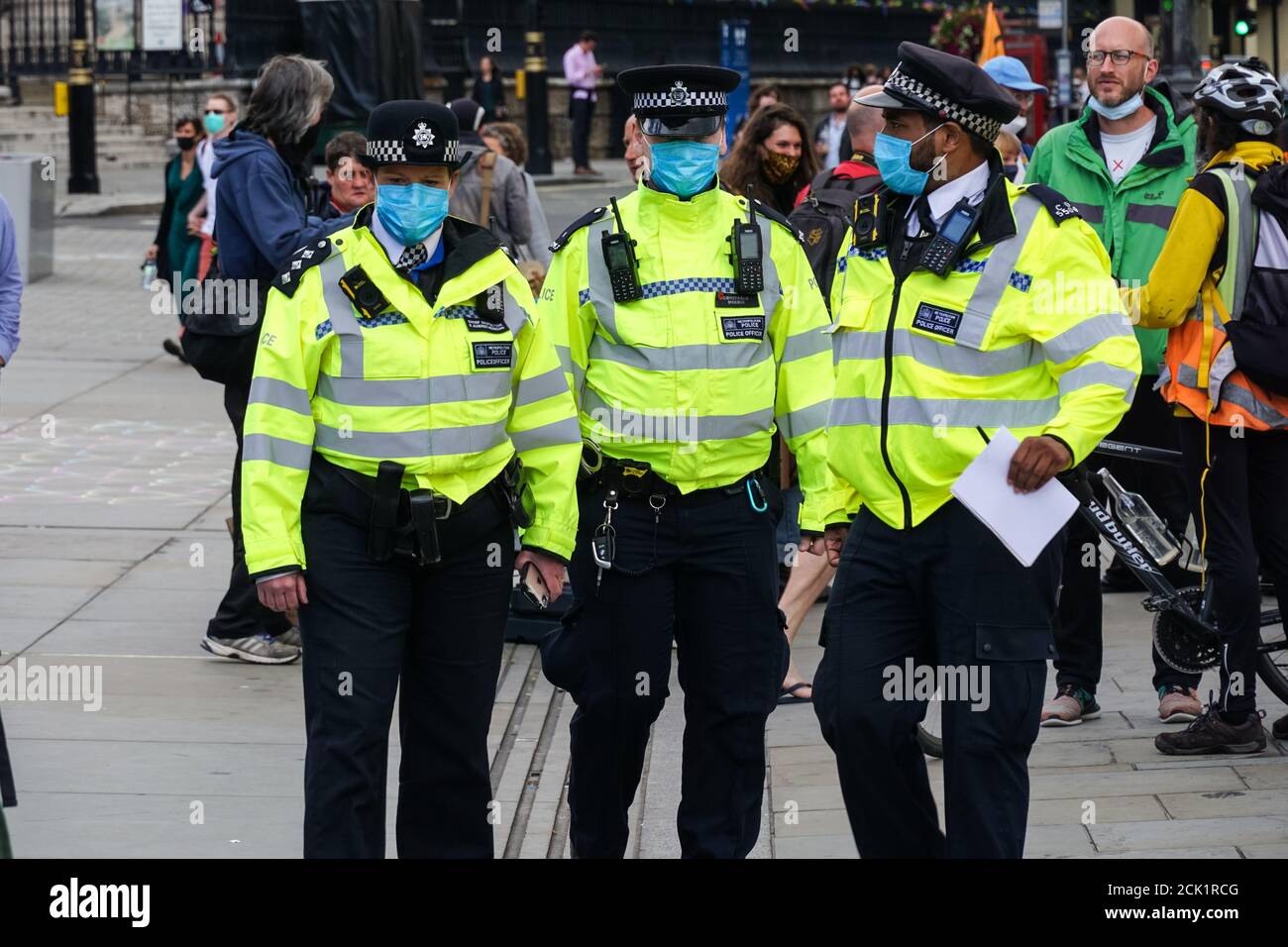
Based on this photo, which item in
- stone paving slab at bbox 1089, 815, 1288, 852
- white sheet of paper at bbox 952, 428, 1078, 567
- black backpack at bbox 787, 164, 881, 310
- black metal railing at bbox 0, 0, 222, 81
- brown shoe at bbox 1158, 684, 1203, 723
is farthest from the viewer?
black metal railing at bbox 0, 0, 222, 81

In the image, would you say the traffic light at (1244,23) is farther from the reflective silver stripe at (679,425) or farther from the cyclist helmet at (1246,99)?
Result: the reflective silver stripe at (679,425)

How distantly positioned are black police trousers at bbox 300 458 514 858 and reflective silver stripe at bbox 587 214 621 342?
58 cm

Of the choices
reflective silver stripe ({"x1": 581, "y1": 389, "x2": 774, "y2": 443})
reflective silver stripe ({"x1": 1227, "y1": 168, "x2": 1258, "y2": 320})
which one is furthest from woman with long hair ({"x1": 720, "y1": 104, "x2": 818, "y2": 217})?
reflective silver stripe ({"x1": 581, "y1": 389, "x2": 774, "y2": 443})

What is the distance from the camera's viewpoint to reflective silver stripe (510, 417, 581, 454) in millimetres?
4852

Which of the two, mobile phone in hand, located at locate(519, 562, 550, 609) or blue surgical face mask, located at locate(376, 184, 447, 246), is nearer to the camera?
blue surgical face mask, located at locate(376, 184, 447, 246)

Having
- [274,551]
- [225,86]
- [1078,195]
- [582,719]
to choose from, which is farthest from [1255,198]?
[225,86]

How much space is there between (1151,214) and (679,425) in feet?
9.05

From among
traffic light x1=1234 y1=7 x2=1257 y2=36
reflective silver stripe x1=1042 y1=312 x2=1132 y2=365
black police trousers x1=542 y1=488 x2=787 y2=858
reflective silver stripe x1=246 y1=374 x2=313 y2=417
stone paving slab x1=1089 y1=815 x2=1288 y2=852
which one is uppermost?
traffic light x1=1234 y1=7 x2=1257 y2=36

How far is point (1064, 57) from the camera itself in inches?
1244

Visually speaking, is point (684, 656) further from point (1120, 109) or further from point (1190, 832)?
point (1120, 109)

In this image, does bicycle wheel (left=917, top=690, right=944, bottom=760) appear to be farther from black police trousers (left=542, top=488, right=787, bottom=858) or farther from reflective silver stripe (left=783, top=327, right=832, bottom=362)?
reflective silver stripe (left=783, top=327, right=832, bottom=362)

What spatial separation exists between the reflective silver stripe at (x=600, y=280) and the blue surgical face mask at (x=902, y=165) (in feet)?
2.58

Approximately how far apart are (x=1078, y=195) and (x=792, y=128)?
3.79ft
